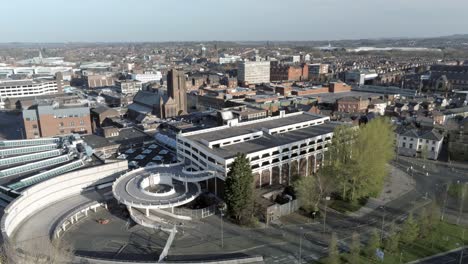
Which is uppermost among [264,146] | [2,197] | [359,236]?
[264,146]

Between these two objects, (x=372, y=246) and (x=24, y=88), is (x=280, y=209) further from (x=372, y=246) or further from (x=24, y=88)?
(x=24, y=88)

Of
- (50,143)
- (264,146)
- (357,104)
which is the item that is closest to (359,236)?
(264,146)

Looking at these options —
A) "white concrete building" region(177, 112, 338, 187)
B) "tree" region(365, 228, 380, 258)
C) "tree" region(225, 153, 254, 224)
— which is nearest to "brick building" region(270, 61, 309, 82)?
"white concrete building" region(177, 112, 338, 187)

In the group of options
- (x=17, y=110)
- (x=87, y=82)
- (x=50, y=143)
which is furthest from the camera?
(x=87, y=82)

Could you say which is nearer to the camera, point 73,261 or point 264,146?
point 73,261

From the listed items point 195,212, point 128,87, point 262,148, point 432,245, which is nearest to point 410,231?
point 432,245

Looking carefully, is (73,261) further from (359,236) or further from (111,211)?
(359,236)

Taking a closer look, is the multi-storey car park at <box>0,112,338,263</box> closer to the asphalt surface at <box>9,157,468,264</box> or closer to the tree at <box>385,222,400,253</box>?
the asphalt surface at <box>9,157,468,264</box>
